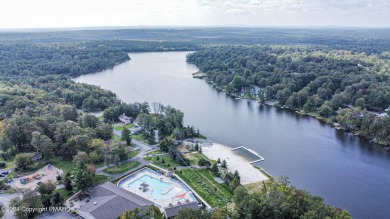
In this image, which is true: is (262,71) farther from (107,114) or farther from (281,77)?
(107,114)

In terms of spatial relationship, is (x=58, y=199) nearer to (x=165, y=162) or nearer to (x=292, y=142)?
(x=165, y=162)

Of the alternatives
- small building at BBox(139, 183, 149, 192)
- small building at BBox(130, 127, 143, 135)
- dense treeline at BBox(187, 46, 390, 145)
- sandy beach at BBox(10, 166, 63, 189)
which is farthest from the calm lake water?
sandy beach at BBox(10, 166, 63, 189)

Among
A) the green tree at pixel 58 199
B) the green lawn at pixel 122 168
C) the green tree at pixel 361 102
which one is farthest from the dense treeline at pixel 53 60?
the green tree at pixel 361 102

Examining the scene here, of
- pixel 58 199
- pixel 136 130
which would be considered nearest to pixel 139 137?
pixel 136 130

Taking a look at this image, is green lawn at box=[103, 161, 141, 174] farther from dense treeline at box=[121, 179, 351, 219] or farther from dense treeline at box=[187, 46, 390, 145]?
dense treeline at box=[187, 46, 390, 145]

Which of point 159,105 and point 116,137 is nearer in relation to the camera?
point 116,137

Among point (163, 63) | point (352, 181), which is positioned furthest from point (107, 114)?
point (163, 63)

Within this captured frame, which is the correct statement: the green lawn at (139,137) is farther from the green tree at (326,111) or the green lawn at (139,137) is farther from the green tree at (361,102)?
the green tree at (361,102)
